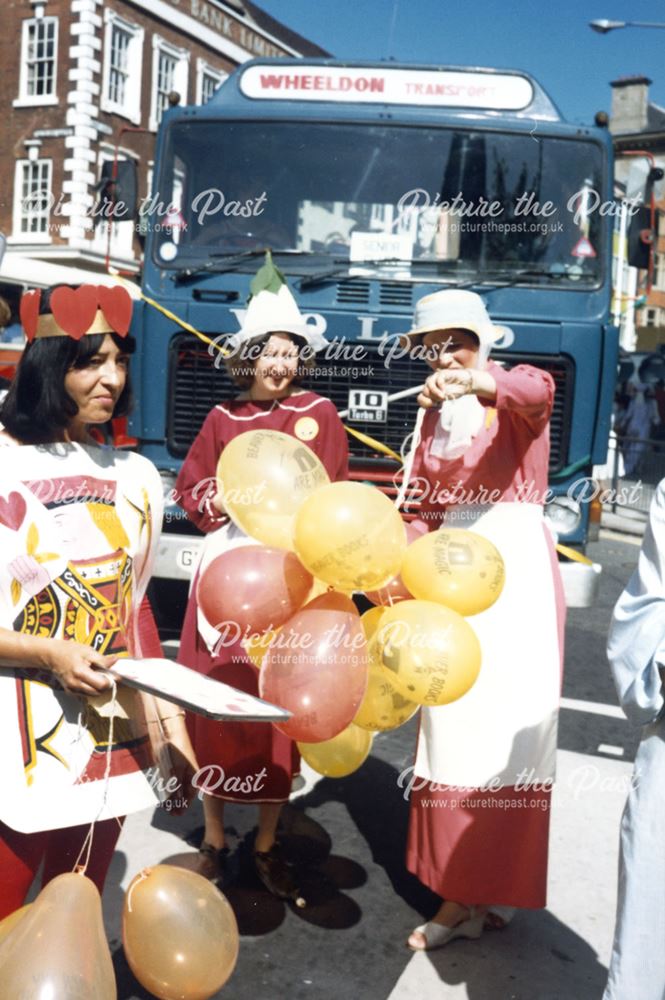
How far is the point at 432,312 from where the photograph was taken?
327 cm

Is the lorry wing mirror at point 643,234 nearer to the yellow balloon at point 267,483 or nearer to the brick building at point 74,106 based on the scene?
the yellow balloon at point 267,483

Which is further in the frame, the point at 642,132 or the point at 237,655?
the point at 642,132

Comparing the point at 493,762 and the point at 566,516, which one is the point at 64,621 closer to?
the point at 493,762

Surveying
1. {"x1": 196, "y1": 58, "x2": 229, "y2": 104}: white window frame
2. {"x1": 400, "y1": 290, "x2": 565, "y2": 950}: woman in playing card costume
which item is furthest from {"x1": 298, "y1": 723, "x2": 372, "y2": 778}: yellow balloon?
{"x1": 196, "y1": 58, "x2": 229, "y2": 104}: white window frame

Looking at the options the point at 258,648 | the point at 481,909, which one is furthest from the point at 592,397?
the point at 258,648

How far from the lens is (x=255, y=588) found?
104 inches

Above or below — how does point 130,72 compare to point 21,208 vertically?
above

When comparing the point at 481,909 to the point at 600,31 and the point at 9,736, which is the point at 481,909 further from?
the point at 600,31

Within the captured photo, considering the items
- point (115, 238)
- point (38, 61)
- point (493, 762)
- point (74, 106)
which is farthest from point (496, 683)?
point (38, 61)

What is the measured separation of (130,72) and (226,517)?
95.3 feet

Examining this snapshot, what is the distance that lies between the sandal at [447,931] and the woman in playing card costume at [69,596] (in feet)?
4.53

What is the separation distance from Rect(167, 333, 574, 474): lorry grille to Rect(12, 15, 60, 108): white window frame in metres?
25.3

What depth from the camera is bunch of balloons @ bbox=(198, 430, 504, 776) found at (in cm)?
254

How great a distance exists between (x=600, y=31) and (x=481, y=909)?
17.5 metres
